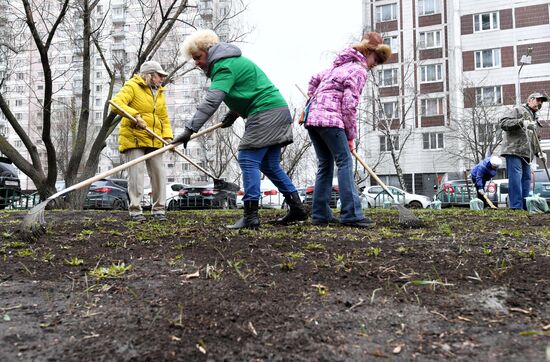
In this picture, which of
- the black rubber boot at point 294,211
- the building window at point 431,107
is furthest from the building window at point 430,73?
the black rubber boot at point 294,211

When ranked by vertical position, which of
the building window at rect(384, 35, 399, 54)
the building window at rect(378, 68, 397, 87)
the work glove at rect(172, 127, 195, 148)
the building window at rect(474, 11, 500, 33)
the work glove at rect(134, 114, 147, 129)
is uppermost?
the building window at rect(474, 11, 500, 33)

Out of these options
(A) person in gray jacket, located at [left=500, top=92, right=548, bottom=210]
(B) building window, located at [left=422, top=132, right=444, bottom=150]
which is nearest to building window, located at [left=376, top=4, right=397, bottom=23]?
(B) building window, located at [left=422, top=132, right=444, bottom=150]

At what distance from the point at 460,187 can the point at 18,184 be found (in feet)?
46.3

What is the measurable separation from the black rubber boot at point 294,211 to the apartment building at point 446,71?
27.9 m

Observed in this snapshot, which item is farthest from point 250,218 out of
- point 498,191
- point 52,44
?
point 498,191

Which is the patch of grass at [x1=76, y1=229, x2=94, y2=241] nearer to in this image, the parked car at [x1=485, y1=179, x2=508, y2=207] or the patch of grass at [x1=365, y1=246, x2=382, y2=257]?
the patch of grass at [x1=365, y1=246, x2=382, y2=257]

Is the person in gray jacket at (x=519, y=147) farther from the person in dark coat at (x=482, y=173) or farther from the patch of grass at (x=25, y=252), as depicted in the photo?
the patch of grass at (x=25, y=252)

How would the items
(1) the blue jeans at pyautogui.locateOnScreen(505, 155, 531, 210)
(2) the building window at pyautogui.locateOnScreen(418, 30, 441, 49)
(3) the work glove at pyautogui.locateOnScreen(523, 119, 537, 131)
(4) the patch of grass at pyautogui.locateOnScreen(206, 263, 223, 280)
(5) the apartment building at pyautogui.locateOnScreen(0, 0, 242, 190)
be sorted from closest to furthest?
(4) the patch of grass at pyautogui.locateOnScreen(206, 263, 223, 280)
(3) the work glove at pyautogui.locateOnScreen(523, 119, 537, 131)
(1) the blue jeans at pyautogui.locateOnScreen(505, 155, 531, 210)
(5) the apartment building at pyautogui.locateOnScreen(0, 0, 242, 190)
(2) the building window at pyautogui.locateOnScreen(418, 30, 441, 49)

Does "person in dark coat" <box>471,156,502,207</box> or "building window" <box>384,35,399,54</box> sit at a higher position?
"building window" <box>384,35,399,54</box>

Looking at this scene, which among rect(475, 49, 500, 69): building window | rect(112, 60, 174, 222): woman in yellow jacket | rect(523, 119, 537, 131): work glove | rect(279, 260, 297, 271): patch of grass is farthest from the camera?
rect(475, 49, 500, 69): building window

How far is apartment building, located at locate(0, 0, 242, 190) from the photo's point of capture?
11.7 meters

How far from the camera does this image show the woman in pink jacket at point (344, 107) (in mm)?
4238

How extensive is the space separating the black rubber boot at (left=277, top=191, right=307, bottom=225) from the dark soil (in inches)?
58.0

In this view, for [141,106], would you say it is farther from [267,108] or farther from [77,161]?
[77,161]
